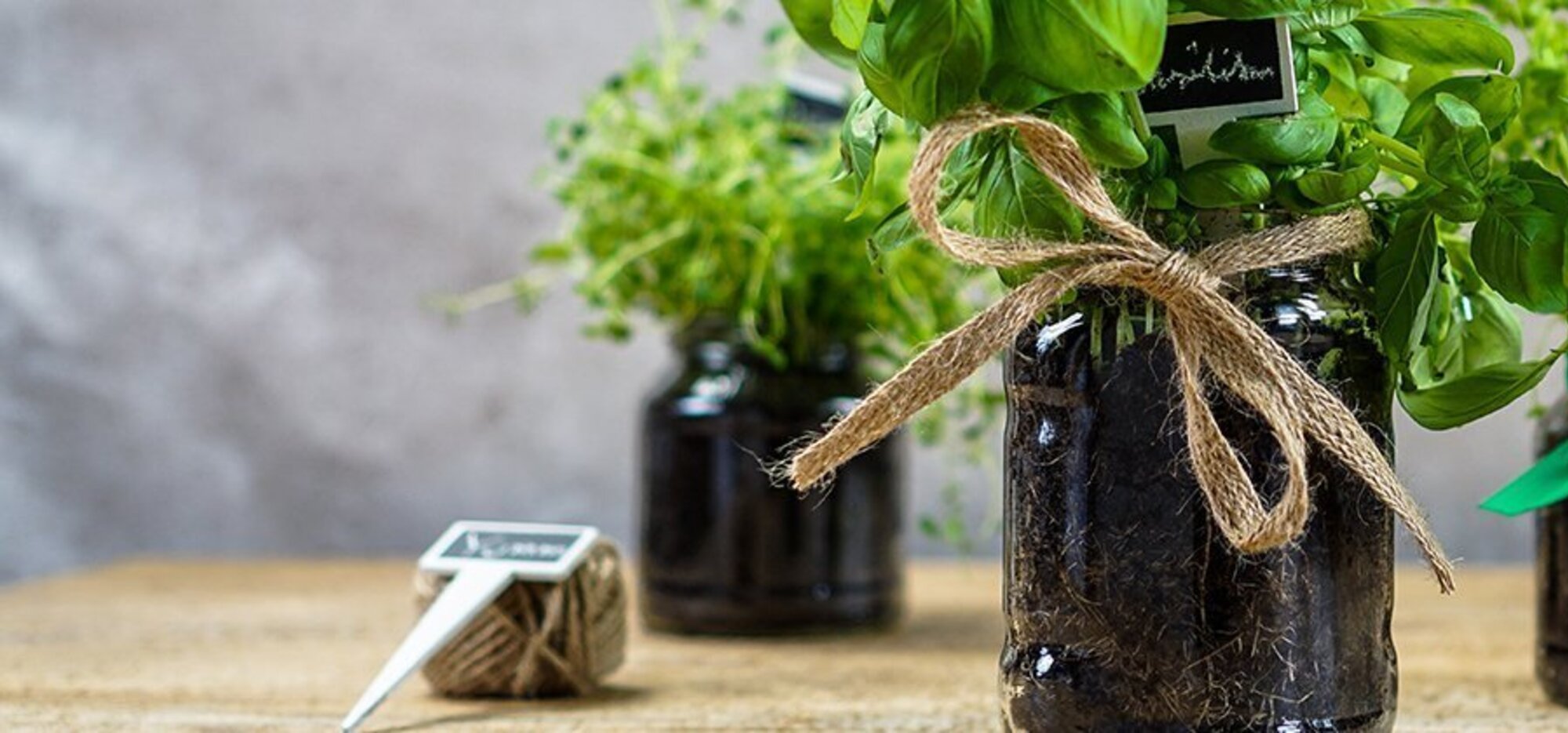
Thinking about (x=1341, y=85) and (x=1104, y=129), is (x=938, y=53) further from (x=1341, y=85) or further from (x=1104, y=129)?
(x=1341, y=85)

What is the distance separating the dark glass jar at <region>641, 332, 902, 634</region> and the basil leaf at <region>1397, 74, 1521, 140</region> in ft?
2.16

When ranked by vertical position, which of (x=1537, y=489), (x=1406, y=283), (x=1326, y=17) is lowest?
(x=1537, y=489)

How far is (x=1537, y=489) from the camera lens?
869 millimetres

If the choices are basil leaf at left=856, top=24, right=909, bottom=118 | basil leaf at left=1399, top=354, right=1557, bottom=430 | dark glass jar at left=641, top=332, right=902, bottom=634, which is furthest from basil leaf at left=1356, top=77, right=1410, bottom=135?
dark glass jar at left=641, top=332, right=902, bottom=634

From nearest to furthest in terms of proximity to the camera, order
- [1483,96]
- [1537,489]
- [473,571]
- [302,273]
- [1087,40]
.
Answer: [1087,40], [1483,96], [1537,489], [473,571], [302,273]

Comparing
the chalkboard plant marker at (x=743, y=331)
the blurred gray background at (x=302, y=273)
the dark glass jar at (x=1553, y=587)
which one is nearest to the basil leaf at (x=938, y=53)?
the dark glass jar at (x=1553, y=587)

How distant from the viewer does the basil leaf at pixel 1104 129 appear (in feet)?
2.07

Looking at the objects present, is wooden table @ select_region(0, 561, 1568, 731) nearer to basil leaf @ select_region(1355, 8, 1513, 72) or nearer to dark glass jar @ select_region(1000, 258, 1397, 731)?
dark glass jar @ select_region(1000, 258, 1397, 731)

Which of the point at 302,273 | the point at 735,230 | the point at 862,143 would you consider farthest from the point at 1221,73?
the point at 302,273

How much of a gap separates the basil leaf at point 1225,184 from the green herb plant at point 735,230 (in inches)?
22.5

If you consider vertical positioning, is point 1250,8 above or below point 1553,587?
above

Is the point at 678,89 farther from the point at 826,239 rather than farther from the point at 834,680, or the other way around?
the point at 834,680

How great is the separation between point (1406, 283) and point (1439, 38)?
10 centimetres

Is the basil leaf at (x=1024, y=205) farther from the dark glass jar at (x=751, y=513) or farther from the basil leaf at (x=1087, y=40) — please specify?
the dark glass jar at (x=751, y=513)
